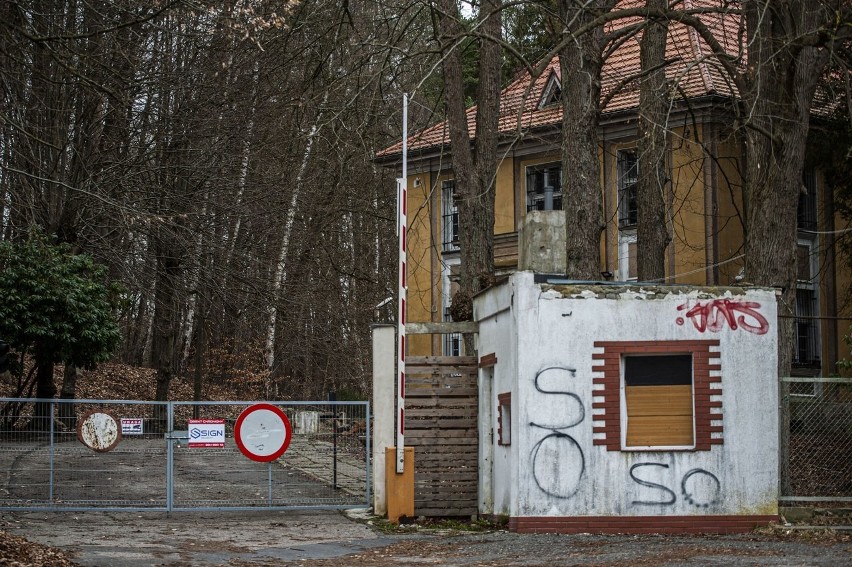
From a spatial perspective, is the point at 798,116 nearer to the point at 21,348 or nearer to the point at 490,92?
the point at 490,92

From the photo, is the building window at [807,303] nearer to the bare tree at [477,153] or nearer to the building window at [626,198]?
the building window at [626,198]

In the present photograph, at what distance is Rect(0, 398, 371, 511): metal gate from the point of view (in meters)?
18.3

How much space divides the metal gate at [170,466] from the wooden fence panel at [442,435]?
1.15 meters

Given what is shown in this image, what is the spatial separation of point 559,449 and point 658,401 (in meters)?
1.41

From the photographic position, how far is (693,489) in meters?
15.5

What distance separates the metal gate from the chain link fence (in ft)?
20.0

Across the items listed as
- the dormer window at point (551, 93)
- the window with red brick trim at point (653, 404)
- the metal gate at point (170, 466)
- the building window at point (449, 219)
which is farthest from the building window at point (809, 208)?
the window with red brick trim at point (653, 404)

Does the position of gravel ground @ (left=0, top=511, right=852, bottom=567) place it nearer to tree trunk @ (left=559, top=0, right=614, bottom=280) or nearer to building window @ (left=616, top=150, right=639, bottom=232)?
tree trunk @ (left=559, top=0, right=614, bottom=280)

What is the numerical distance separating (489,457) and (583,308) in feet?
9.60

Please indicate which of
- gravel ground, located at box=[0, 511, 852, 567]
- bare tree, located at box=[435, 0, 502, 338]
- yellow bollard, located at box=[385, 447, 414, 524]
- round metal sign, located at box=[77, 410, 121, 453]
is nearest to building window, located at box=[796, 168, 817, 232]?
bare tree, located at box=[435, 0, 502, 338]

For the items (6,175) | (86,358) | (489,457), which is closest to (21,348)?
(86,358)

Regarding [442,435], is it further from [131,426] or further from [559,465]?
[131,426]

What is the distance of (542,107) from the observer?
115ft

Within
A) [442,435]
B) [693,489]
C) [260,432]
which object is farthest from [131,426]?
[693,489]
